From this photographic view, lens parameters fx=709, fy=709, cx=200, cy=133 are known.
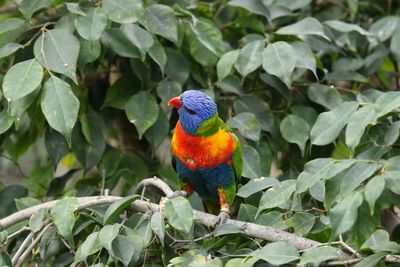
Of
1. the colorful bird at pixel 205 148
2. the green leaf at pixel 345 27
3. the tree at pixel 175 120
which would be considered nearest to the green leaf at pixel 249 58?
the tree at pixel 175 120

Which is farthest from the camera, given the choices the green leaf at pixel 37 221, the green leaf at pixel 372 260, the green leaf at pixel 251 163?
the green leaf at pixel 251 163

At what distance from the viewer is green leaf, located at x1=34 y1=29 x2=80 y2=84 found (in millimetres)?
3039

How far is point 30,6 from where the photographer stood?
11.0 feet

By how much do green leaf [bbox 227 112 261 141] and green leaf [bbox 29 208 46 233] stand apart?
1137 millimetres

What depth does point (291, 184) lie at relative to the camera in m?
2.60

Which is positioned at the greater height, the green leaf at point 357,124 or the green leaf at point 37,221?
the green leaf at point 357,124

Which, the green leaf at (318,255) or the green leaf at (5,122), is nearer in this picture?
the green leaf at (318,255)

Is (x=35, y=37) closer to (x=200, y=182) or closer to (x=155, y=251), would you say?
(x=200, y=182)

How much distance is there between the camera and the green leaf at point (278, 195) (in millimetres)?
2564

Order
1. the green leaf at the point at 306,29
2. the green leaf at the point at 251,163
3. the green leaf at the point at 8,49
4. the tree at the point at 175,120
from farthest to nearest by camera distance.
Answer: the green leaf at the point at 306,29
the green leaf at the point at 251,163
the green leaf at the point at 8,49
the tree at the point at 175,120

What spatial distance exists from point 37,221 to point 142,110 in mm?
963

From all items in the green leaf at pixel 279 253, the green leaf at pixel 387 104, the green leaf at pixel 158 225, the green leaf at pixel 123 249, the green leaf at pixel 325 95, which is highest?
the green leaf at pixel 387 104

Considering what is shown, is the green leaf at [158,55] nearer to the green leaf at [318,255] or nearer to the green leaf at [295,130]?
the green leaf at [295,130]

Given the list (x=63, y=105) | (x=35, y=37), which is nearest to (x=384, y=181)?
(x=63, y=105)
